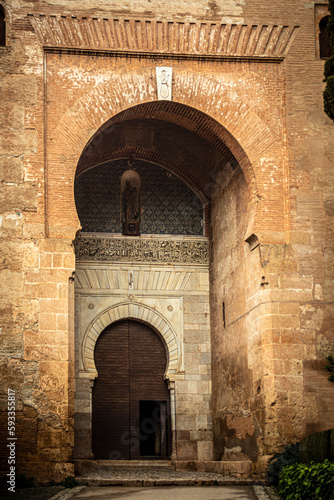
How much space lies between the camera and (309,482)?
7855 millimetres

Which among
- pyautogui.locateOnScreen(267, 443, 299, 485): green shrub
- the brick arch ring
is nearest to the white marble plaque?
the brick arch ring

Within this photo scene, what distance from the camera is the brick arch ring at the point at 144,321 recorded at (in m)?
12.8

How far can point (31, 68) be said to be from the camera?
34.4 feet

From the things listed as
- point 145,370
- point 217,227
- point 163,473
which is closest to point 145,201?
point 217,227

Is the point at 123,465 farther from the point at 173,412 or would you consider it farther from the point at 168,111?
the point at 168,111

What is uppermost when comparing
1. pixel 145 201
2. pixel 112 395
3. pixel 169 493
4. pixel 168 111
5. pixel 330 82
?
pixel 168 111

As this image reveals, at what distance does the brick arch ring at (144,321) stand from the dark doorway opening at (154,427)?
66cm

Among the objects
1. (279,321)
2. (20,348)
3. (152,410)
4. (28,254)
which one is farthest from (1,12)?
(152,410)

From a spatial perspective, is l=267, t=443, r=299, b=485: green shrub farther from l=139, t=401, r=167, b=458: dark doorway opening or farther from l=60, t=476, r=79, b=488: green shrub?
l=139, t=401, r=167, b=458: dark doorway opening

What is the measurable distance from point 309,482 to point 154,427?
5525mm

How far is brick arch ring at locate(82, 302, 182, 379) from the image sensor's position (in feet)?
42.0

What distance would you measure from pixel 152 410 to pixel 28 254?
14.6 ft

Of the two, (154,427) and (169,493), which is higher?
(154,427)

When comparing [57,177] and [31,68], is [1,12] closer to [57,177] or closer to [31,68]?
[31,68]
